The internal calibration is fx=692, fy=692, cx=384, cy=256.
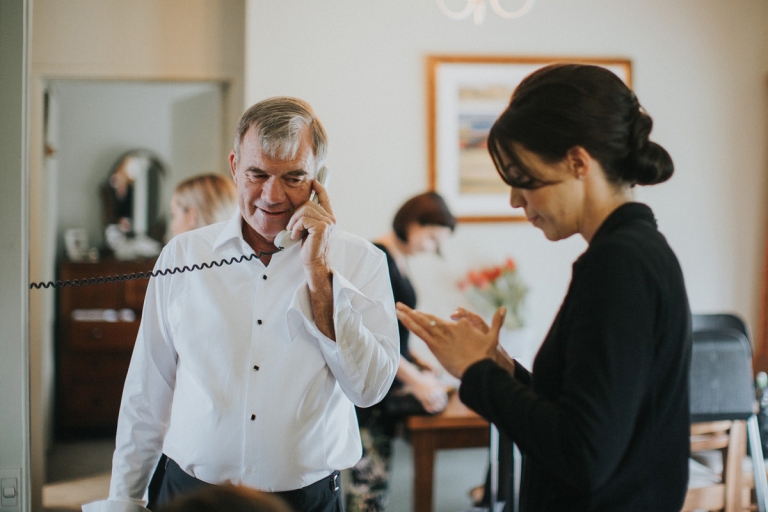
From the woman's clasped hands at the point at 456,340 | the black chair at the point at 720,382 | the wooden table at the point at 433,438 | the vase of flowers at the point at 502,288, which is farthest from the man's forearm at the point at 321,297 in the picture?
the vase of flowers at the point at 502,288

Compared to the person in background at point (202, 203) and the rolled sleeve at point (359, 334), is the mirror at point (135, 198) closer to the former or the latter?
the person in background at point (202, 203)

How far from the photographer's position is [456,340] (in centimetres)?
106

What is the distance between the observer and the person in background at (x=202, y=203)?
2.64 m

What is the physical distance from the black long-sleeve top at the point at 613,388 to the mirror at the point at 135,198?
5003mm

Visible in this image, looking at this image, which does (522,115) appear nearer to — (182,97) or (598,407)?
(598,407)

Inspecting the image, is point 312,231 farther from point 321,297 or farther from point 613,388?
point 613,388

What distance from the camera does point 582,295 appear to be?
0.93 metres

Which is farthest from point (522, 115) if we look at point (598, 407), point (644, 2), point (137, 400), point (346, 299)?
point (644, 2)

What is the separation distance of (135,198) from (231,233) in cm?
457

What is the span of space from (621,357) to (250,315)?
2.59ft

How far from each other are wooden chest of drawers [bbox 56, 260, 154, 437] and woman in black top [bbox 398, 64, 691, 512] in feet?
14.2

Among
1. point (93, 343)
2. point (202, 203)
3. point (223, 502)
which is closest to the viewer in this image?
point (223, 502)

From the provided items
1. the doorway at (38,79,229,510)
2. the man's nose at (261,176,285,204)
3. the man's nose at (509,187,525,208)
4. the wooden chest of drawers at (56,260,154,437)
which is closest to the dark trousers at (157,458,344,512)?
the man's nose at (261,176,285,204)

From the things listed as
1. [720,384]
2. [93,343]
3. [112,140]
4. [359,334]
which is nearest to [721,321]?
[720,384]
